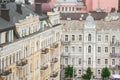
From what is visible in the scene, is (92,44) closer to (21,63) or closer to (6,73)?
(21,63)

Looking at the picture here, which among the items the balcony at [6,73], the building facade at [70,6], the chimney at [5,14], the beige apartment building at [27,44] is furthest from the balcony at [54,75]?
the building facade at [70,6]

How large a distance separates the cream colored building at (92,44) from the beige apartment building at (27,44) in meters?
14.5

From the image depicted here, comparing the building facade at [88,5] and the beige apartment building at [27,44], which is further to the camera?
the building facade at [88,5]

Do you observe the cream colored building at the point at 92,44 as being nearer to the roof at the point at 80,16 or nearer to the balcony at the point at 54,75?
the roof at the point at 80,16

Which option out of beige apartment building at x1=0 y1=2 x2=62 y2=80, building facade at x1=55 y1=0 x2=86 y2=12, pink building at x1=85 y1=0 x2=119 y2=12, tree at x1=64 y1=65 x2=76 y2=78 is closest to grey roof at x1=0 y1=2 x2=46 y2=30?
beige apartment building at x1=0 y1=2 x2=62 y2=80

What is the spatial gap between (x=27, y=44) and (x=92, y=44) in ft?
99.4

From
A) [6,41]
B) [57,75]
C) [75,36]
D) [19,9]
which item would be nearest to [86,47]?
[75,36]

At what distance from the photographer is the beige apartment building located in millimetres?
48031

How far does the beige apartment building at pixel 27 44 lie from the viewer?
48.0 metres

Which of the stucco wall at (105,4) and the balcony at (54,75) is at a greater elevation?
the stucco wall at (105,4)

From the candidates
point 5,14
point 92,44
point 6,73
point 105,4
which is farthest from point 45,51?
point 105,4

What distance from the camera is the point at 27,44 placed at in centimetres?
5359

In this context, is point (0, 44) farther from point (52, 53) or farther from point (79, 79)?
point (79, 79)

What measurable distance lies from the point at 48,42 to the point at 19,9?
735 centimetres
